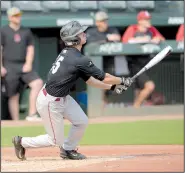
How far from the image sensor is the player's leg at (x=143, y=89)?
10529 mm

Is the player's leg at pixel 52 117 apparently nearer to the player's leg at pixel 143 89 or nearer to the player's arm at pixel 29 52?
the player's arm at pixel 29 52

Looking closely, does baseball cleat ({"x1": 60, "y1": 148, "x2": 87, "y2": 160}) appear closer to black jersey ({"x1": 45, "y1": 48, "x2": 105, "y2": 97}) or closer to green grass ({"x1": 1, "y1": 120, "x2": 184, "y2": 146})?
black jersey ({"x1": 45, "y1": 48, "x2": 105, "y2": 97})

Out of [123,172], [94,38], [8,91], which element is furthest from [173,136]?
[123,172]

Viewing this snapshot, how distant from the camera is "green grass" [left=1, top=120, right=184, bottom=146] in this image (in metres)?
9.71

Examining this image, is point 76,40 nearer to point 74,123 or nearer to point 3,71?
point 74,123

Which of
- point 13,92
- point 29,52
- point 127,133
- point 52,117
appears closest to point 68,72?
point 52,117

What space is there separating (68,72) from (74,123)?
573mm

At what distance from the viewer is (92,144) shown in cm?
974

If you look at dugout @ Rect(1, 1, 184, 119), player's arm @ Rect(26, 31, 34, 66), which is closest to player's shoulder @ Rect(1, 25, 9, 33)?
player's arm @ Rect(26, 31, 34, 66)

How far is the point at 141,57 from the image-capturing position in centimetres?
1063

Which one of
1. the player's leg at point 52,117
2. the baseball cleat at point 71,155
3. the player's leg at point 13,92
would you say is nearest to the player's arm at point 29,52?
the player's leg at point 13,92

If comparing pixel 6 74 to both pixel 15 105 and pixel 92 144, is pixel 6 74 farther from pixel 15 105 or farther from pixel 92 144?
pixel 92 144

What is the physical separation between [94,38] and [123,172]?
5312mm

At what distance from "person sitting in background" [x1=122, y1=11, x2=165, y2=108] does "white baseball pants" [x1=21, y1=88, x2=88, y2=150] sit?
3.70 m
